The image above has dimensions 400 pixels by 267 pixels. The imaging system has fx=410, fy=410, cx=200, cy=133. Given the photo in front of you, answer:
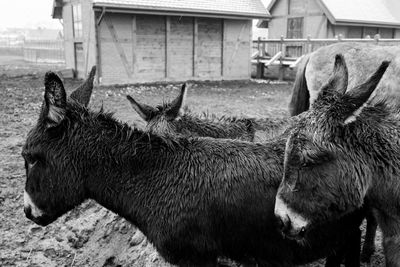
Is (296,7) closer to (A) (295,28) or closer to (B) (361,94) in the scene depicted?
(A) (295,28)

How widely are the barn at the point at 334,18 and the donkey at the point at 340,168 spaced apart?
25.3m

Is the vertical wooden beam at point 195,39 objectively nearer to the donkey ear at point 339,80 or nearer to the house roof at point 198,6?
the house roof at point 198,6

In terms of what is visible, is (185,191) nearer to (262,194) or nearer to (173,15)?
(262,194)

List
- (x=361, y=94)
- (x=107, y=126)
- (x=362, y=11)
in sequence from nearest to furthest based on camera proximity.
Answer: (x=361, y=94)
(x=107, y=126)
(x=362, y=11)

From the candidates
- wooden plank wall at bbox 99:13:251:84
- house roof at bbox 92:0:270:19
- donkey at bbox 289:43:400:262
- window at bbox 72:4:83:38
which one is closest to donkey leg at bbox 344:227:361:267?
donkey at bbox 289:43:400:262

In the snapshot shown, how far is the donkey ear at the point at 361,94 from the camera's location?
3.03m

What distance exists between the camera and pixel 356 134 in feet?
10.7

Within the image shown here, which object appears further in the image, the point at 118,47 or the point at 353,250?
the point at 118,47

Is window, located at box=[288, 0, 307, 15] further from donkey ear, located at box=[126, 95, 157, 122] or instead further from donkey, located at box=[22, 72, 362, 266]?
donkey, located at box=[22, 72, 362, 266]

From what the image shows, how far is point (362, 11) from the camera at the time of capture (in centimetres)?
2978

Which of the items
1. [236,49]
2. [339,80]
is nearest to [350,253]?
[339,80]

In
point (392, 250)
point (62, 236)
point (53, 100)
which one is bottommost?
point (62, 236)

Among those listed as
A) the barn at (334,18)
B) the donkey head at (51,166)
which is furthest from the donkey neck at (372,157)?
the barn at (334,18)

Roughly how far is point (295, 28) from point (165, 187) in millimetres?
28996
